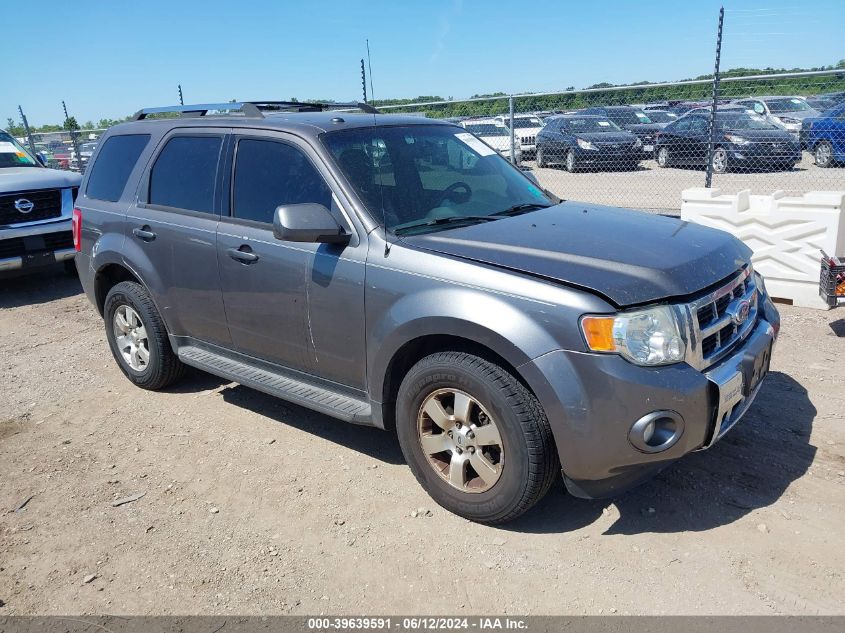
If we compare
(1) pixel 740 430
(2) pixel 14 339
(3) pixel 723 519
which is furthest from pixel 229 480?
(2) pixel 14 339

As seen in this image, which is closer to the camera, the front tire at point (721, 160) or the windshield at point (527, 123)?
the front tire at point (721, 160)

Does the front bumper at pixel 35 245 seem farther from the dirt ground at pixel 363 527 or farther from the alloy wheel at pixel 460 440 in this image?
the alloy wheel at pixel 460 440

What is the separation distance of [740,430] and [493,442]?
182 cm

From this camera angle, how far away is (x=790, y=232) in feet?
21.0

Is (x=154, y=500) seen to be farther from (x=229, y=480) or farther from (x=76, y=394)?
(x=76, y=394)

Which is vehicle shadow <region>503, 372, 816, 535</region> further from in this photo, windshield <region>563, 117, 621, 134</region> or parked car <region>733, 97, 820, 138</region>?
windshield <region>563, 117, 621, 134</region>

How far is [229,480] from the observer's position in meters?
4.00

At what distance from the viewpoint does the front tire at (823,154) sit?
1486cm

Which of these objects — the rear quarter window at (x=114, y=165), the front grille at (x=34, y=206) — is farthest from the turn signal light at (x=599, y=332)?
the front grille at (x=34, y=206)

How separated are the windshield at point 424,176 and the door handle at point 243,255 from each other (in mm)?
741

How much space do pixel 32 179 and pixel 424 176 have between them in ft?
22.0

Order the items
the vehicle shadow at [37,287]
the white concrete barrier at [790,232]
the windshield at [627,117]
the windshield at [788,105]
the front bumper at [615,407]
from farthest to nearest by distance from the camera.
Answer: the windshield at [627,117] → the windshield at [788,105] → the vehicle shadow at [37,287] → the white concrete barrier at [790,232] → the front bumper at [615,407]

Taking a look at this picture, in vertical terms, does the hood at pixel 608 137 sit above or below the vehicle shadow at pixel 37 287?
above

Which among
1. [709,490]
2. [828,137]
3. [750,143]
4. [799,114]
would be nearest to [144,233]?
[709,490]
